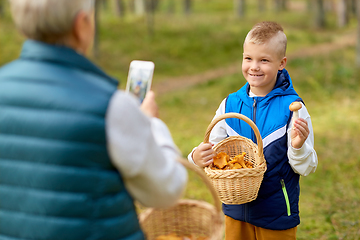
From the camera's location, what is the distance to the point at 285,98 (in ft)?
7.64

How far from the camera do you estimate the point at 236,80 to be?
10008 mm

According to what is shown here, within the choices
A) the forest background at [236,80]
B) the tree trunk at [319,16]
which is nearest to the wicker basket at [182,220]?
the forest background at [236,80]

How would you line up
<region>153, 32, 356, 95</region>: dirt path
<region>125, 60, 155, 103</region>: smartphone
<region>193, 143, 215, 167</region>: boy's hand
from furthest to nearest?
1. <region>153, 32, 356, 95</region>: dirt path
2. <region>193, 143, 215, 167</region>: boy's hand
3. <region>125, 60, 155, 103</region>: smartphone

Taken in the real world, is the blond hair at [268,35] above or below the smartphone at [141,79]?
above

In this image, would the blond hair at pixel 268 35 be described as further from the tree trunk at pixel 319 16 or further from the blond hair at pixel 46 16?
the tree trunk at pixel 319 16

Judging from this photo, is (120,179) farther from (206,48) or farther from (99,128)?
(206,48)

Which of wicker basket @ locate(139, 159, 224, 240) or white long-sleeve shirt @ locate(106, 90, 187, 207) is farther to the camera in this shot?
wicker basket @ locate(139, 159, 224, 240)

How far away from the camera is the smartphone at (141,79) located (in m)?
1.68

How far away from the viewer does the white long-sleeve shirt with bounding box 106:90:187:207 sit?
1256mm

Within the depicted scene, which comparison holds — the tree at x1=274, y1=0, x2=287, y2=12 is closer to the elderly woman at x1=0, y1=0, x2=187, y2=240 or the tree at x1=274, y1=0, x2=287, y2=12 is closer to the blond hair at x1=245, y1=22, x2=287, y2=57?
the blond hair at x1=245, y1=22, x2=287, y2=57

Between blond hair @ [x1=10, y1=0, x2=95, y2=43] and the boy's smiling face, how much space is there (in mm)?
1267

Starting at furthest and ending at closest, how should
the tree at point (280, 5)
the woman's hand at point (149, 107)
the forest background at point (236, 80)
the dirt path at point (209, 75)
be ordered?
the tree at point (280, 5) < the dirt path at point (209, 75) < the forest background at point (236, 80) < the woman's hand at point (149, 107)

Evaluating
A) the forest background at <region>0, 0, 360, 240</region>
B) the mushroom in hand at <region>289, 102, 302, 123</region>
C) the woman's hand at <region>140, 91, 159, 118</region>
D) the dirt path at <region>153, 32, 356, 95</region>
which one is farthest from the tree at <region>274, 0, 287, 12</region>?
the woman's hand at <region>140, 91, 159, 118</region>

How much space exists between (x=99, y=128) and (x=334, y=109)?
281 inches
